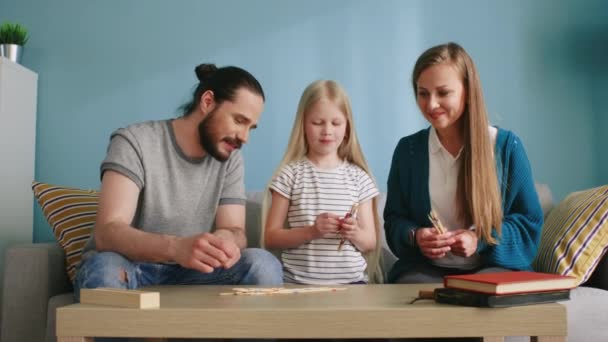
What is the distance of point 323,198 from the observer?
2053 millimetres

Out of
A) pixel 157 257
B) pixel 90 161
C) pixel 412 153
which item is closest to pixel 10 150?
pixel 90 161

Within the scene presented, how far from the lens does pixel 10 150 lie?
265 cm

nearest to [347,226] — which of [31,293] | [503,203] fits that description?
[503,203]

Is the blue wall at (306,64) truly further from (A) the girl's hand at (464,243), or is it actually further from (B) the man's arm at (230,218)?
(A) the girl's hand at (464,243)

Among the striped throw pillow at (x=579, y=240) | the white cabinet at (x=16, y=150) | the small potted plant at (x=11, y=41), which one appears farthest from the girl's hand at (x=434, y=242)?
the small potted plant at (x=11, y=41)

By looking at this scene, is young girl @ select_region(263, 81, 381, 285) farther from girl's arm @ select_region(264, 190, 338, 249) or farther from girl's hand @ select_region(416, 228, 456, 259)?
girl's hand @ select_region(416, 228, 456, 259)

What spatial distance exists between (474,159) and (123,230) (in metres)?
0.96

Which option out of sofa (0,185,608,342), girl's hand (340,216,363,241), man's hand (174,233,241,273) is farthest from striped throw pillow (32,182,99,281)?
girl's hand (340,216,363,241)

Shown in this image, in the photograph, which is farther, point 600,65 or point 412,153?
point 600,65

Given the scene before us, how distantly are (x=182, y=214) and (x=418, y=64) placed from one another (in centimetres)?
82

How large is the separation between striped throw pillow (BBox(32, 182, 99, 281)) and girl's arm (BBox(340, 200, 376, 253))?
0.79 meters

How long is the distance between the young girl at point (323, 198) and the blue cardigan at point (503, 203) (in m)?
0.11

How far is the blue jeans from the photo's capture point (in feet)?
4.74

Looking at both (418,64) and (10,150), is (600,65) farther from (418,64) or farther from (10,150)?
(10,150)
